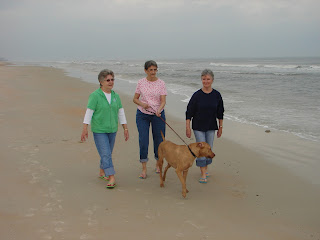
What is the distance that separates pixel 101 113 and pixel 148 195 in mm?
1319

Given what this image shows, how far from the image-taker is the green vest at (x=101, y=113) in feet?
13.2

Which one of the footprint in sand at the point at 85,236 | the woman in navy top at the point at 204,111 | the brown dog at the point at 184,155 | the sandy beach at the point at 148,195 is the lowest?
the sandy beach at the point at 148,195

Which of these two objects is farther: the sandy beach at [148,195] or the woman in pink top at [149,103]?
the woman in pink top at [149,103]

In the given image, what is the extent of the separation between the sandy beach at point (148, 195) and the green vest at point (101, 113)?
34.7 inches

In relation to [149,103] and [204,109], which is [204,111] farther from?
[149,103]

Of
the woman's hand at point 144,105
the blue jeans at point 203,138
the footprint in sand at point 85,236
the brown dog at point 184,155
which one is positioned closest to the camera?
the footprint in sand at point 85,236

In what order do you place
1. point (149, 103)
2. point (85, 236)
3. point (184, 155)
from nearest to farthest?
point (85, 236), point (184, 155), point (149, 103)

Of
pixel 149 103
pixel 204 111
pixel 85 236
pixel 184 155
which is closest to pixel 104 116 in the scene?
pixel 149 103

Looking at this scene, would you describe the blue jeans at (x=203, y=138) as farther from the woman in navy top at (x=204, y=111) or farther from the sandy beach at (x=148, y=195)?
the sandy beach at (x=148, y=195)

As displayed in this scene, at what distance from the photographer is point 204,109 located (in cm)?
454

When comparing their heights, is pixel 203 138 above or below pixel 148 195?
above

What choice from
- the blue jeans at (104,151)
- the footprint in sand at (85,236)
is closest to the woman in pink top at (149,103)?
the blue jeans at (104,151)

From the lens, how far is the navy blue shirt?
453cm

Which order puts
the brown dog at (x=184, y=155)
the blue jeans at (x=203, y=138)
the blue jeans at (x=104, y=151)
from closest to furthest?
the brown dog at (x=184, y=155), the blue jeans at (x=104, y=151), the blue jeans at (x=203, y=138)
